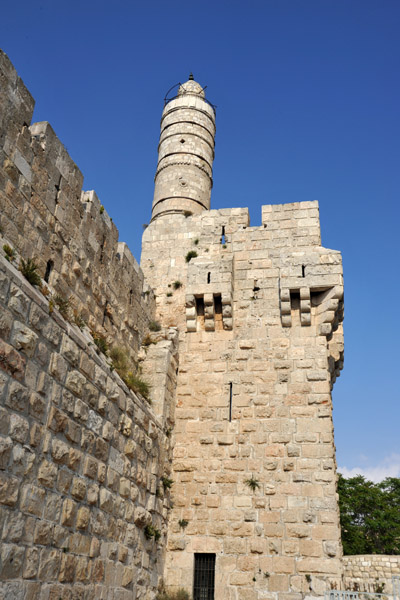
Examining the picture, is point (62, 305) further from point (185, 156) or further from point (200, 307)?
point (185, 156)

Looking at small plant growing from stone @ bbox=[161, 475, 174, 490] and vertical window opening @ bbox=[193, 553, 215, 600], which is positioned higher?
small plant growing from stone @ bbox=[161, 475, 174, 490]

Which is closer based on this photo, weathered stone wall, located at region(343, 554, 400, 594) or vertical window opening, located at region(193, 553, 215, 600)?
vertical window opening, located at region(193, 553, 215, 600)

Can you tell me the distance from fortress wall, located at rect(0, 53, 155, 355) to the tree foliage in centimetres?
2043

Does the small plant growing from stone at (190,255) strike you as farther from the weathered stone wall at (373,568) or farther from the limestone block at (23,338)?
the weathered stone wall at (373,568)

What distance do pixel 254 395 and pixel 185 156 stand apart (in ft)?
19.8

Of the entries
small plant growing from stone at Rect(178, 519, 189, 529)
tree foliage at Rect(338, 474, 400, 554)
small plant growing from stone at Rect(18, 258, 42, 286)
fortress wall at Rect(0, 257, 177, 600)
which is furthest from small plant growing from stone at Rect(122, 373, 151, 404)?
tree foliage at Rect(338, 474, 400, 554)

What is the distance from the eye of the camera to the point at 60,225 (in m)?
6.84

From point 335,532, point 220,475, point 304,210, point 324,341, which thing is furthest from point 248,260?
point 335,532

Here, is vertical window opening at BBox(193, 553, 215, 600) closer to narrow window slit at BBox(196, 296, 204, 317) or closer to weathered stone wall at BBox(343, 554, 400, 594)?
narrow window slit at BBox(196, 296, 204, 317)

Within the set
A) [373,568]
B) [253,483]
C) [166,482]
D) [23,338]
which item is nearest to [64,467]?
[23,338]

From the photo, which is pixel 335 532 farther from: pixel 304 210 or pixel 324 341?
pixel 304 210

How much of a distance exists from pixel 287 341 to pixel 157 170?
562 cm

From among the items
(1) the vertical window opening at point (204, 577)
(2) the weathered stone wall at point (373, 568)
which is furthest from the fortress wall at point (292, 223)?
(2) the weathered stone wall at point (373, 568)

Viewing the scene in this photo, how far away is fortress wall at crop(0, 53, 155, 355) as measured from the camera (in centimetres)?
583
